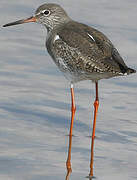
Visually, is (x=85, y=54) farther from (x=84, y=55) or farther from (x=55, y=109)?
(x=55, y=109)

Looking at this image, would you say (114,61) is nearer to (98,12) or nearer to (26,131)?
(26,131)

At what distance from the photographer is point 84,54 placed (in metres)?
11.0

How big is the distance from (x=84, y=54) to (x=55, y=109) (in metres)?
1.21

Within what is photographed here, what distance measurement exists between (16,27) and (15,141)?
548cm

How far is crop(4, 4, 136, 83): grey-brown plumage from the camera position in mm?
10852

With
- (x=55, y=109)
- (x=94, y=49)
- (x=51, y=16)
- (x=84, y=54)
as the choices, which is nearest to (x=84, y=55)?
(x=84, y=54)

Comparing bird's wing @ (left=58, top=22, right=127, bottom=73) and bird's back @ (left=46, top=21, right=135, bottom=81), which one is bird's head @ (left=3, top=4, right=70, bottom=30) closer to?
bird's back @ (left=46, top=21, right=135, bottom=81)

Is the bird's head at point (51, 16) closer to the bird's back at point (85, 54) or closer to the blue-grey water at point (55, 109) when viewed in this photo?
the bird's back at point (85, 54)

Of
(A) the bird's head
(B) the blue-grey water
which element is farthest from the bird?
(A) the bird's head

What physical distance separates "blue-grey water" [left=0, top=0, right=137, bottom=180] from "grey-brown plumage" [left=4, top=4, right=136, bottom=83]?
0.77 meters

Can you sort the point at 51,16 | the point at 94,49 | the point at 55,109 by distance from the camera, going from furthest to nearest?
the point at 51,16 < the point at 55,109 < the point at 94,49

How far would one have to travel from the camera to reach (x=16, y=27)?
15414mm

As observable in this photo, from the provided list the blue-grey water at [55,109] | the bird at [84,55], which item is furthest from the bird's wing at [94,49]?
the blue-grey water at [55,109]

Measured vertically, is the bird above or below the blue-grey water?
above
